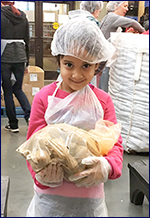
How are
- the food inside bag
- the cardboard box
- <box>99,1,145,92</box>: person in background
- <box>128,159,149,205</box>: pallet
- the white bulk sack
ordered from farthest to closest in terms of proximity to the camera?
the cardboard box < <box>99,1,145,92</box>: person in background < the white bulk sack < <box>128,159,149,205</box>: pallet < the food inside bag

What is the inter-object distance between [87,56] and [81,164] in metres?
0.25

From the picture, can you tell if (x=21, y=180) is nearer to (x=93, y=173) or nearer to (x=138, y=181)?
(x=138, y=181)

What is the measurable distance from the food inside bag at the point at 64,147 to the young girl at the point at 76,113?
2 centimetres

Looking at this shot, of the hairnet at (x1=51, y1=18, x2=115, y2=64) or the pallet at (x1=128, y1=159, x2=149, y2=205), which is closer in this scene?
the hairnet at (x1=51, y1=18, x2=115, y2=64)

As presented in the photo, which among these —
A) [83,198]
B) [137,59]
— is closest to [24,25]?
[137,59]

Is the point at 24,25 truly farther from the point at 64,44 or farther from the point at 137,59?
the point at 64,44

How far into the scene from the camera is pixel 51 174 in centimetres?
58

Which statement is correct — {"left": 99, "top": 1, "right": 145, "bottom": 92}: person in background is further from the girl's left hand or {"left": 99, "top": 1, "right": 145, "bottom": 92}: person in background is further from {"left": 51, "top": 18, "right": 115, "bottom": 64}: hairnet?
the girl's left hand

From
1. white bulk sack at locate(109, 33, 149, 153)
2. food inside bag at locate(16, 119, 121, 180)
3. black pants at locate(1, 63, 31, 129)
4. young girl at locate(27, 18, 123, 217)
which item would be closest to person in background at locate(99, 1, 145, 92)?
white bulk sack at locate(109, 33, 149, 153)

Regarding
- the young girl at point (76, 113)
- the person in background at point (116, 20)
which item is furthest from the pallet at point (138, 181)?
the person in background at point (116, 20)

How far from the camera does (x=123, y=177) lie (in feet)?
5.07

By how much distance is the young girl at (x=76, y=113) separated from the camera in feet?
1.99

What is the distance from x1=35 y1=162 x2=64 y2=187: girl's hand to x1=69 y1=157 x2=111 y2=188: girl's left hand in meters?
0.03

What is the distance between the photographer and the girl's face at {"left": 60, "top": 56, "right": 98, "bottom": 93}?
2.06ft
